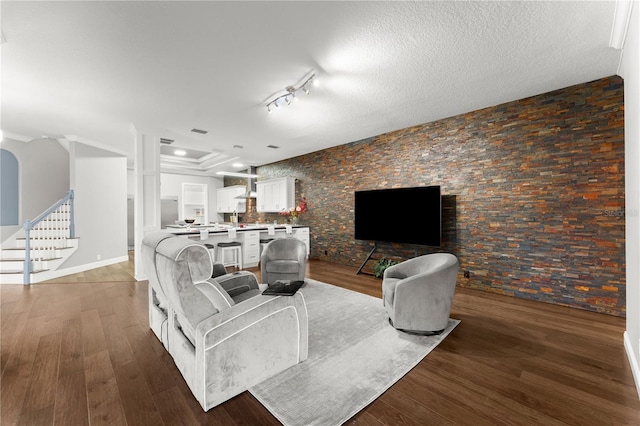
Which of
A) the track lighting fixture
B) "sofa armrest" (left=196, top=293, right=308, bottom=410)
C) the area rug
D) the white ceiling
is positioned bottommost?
the area rug

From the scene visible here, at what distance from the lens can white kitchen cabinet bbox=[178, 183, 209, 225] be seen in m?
9.56

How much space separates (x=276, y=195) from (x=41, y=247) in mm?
5051

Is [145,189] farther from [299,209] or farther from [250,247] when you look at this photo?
[299,209]

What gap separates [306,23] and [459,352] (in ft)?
10.5

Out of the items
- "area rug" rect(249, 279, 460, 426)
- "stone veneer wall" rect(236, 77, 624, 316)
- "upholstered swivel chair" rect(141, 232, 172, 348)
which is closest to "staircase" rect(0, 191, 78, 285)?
"upholstered swivel chair" rect(141, 232, 172, 348)

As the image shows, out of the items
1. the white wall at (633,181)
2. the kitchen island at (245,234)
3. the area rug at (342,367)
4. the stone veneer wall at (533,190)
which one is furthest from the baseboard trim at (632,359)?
the kitchen island at (245,234)

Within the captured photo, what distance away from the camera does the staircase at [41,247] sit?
184 inches

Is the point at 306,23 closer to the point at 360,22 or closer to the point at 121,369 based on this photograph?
the point at 360,22

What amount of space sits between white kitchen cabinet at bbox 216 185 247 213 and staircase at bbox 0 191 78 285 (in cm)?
451

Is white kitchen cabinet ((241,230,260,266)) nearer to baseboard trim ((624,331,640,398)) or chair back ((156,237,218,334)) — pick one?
chair back ((156,237,218,334))

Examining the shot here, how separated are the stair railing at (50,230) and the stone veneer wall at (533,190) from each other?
6742 mm

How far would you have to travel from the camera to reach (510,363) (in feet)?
7.08

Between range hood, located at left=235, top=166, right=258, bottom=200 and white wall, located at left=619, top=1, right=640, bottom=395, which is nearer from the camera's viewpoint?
white wall, located at left=619, top=1, right=640, bottom=395

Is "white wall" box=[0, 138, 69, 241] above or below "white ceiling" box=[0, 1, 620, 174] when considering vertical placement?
below
